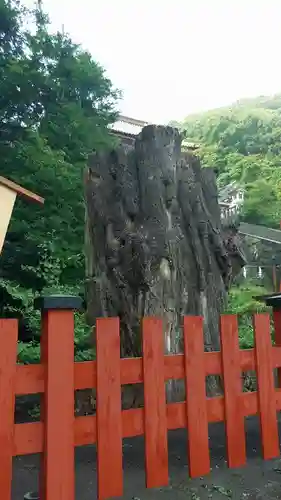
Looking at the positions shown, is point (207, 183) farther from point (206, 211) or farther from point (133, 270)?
point (133, 270)

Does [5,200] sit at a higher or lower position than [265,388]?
higher

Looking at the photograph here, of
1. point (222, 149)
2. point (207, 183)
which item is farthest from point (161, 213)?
point (222, 149)

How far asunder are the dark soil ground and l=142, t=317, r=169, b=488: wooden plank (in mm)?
92

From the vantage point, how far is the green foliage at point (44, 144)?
29.7 ft

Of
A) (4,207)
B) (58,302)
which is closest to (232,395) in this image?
(58,302)

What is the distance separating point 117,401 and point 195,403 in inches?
17.8

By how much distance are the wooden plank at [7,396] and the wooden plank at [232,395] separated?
3.71 feet

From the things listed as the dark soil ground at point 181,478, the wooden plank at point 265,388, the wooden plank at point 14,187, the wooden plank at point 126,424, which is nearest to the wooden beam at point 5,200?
the wooden plank at point 14,187

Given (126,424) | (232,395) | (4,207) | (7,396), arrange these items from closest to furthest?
(7,396) → (126,424) → (232,395) → (4,207)

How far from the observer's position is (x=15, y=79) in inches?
408

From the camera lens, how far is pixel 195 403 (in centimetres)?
223

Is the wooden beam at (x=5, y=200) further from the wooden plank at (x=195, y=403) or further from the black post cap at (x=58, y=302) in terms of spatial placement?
the wooden plank at (x=195, y=403)

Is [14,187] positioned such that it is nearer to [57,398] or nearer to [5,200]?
[5,200]

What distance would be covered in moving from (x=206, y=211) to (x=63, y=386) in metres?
2.68
